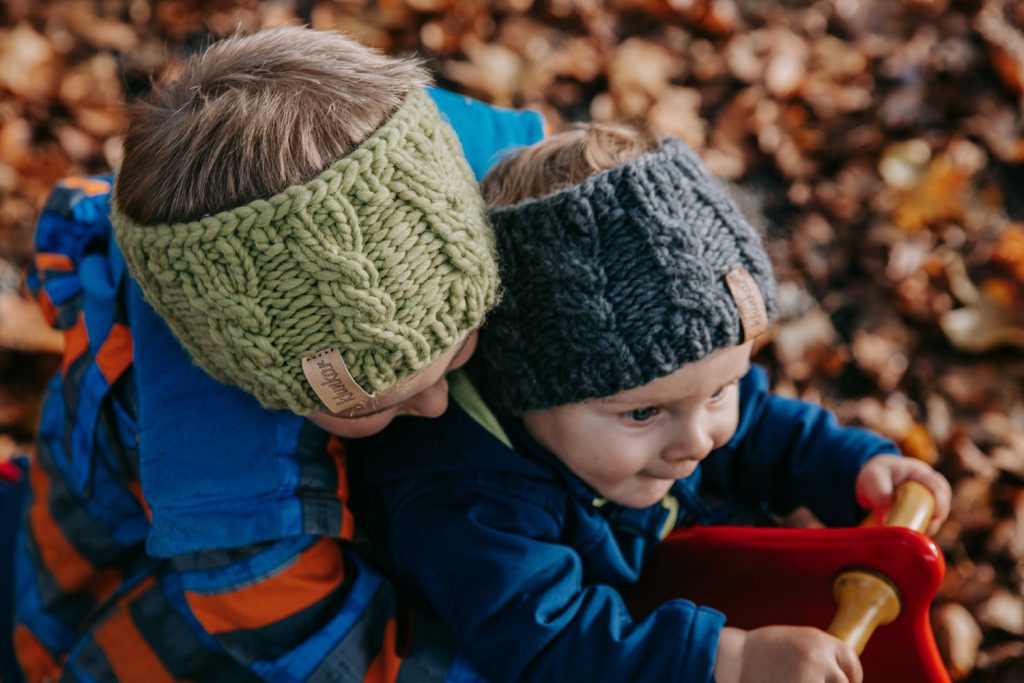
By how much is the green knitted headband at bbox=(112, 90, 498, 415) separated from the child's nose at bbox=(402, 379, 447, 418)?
113 mm

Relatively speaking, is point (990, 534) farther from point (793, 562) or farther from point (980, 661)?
point (793, 562)

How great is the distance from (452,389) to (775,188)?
4.72 ft

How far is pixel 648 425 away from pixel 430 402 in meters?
0.32

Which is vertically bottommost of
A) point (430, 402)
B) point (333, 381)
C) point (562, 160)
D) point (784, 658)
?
point (784, 658)

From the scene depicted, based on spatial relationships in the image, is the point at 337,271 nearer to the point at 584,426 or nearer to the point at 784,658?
the point at 584,426

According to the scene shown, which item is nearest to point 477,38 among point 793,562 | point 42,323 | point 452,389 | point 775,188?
point 775,188

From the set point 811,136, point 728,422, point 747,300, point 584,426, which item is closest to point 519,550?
point 584,426

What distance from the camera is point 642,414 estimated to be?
1359 millimetres

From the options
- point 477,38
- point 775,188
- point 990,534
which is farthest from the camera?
point 477,38

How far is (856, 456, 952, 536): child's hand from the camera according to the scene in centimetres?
158

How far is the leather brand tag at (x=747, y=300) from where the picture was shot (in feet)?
4.22

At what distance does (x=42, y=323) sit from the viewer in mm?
2131

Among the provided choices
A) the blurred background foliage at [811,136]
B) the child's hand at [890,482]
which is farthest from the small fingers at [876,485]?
the blurred background foliage at [811,136]

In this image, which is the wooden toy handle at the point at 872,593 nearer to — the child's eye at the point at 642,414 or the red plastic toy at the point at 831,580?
the red plastic toy at the point at 831,580
